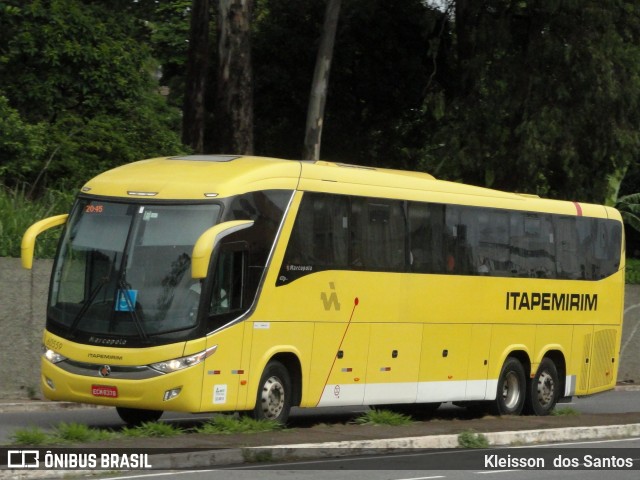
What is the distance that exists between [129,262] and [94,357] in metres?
1.15

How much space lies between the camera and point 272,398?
52.9 feet

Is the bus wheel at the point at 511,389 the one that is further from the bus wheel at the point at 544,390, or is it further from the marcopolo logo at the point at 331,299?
the marcopolo logo at the point at 331,299

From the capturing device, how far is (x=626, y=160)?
31703mm

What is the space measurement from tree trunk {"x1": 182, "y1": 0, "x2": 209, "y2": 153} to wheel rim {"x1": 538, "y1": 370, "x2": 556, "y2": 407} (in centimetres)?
1203

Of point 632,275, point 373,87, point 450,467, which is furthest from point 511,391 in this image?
point 373,87

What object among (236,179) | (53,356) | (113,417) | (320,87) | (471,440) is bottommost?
(113,417)

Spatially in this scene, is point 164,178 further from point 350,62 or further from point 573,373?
point 350,62

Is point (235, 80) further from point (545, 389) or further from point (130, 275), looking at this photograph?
point (130, 275)

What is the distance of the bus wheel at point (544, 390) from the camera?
21.3 m

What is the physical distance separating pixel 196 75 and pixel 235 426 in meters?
17.5

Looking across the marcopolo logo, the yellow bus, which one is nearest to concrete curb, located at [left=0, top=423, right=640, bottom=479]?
the yellow bus

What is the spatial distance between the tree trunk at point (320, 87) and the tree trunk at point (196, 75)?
3.58 meters

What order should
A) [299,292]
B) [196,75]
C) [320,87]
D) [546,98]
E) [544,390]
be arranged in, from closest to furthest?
[299,292] < [544,390] < [320,87] < [196,75] < [546,98]

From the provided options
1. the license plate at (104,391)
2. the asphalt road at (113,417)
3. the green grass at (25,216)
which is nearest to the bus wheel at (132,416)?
the asphalt road at (113,417)
